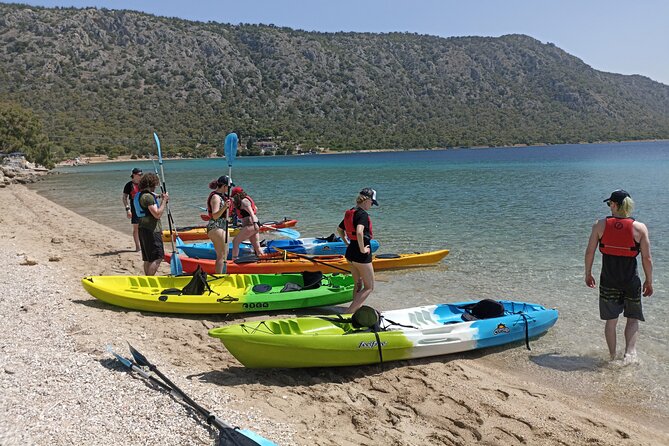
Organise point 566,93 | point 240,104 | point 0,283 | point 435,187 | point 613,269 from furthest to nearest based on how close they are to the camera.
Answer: point 566,93
point 240,104
point 435,187
point 0,283
point 613,269

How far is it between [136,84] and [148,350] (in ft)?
368

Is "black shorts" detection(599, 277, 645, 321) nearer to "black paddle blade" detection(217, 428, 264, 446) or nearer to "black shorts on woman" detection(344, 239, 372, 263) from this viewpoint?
"black shorts on woman" detection(344, 239, 372, 263)

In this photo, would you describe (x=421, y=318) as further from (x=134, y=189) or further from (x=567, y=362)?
(x=134, y=189)

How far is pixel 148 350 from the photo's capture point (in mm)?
5883

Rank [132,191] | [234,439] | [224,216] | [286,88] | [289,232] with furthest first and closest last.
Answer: [286,88] < [289,232] < [132,191] < [224,216] < [234,439]

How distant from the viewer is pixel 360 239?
6410 millimetres

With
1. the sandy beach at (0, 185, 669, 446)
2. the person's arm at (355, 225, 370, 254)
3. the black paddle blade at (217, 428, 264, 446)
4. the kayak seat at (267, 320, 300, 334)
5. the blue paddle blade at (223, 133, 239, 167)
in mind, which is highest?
the blue paddle blade at (223, 133, 239, 167)

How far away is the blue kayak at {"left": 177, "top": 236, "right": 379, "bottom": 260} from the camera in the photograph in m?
11.1

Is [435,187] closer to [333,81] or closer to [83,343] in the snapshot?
[83,343]

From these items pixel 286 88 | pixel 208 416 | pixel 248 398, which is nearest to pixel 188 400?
pixel 208 416

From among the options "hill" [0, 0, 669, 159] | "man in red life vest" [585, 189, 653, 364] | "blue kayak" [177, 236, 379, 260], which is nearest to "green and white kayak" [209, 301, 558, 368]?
"man in red life vest" [585, 189, 653, 364]

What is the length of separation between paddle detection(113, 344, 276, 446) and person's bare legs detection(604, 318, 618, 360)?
430cm

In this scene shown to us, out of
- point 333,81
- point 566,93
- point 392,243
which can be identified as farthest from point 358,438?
point 566,93

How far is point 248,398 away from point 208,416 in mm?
894
